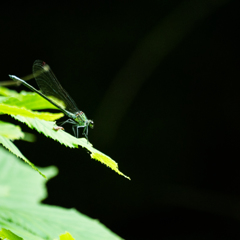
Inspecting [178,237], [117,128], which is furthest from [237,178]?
[117,128]

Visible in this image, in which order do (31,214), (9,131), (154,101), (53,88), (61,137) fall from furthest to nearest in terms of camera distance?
(154,101), (53,88), (31,214), (9,131), (61,137)

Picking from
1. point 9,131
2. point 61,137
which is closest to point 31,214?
point 9,131

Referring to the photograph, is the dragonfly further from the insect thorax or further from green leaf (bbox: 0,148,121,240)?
green leaf (bbox: 0,148,121,240)

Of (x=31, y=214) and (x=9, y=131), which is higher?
(x=9, y=131)

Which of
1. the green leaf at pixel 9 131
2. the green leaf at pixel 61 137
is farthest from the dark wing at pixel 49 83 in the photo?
the green leaf at pixel 61 137

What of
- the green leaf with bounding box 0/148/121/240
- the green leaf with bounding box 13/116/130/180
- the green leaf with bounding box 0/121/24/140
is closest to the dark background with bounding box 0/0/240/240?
the green leaf with bounding box 0/148/121/240

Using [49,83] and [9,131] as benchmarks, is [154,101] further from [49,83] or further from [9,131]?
[9,131]

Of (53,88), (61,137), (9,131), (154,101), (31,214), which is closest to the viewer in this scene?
(61,137)
